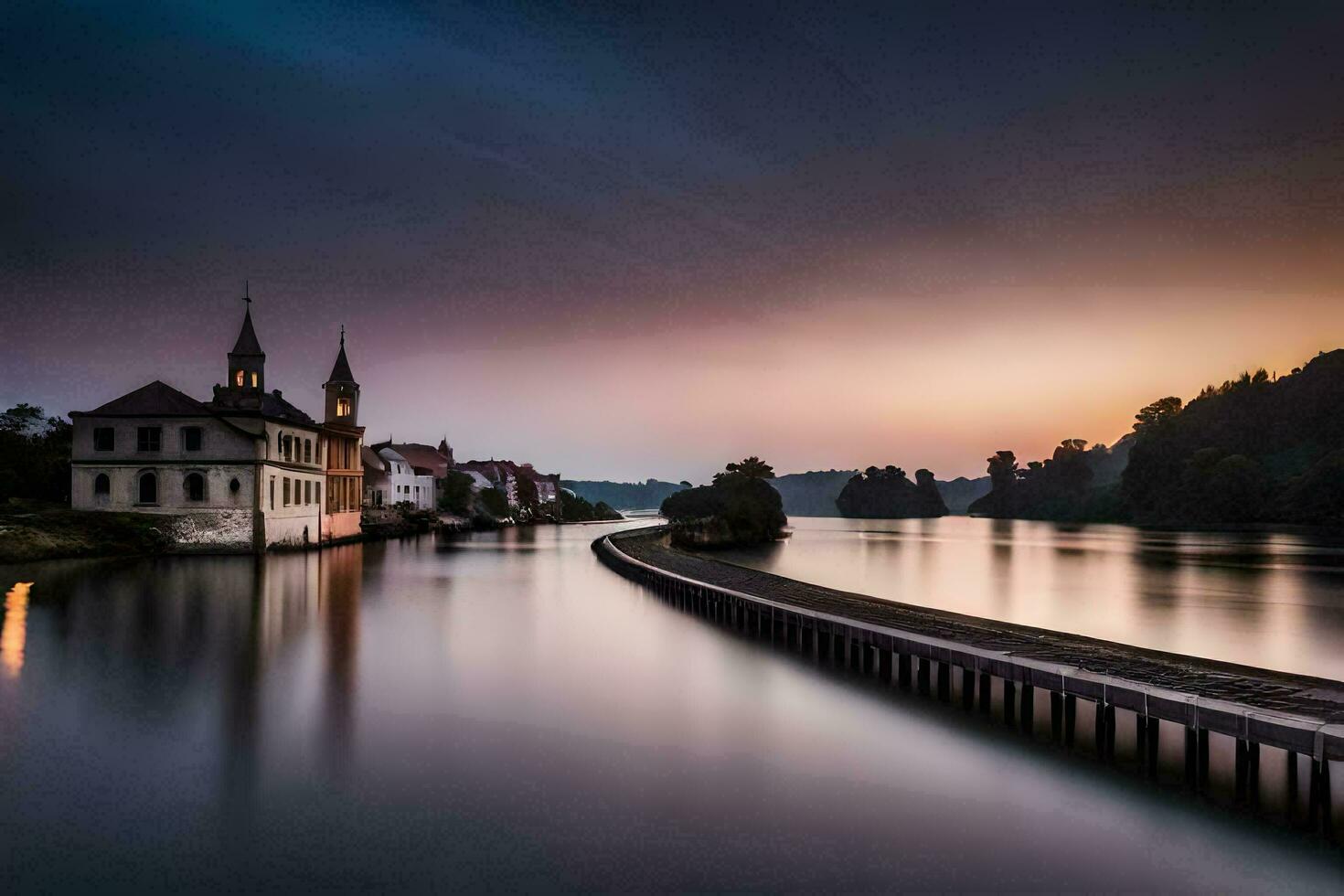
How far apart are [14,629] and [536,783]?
16.2m

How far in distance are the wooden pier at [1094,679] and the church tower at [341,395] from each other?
5923cm

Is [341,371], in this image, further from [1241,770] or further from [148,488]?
[1241,770]

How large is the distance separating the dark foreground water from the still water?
46.2 feet

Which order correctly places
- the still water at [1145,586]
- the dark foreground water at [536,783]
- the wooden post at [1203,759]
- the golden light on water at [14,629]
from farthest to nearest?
1. the still water at [1145,586]
2. the golden light on water at [14,629]
3. the wooden post at [1203,759]
4. the dark foreground water at [536,783]

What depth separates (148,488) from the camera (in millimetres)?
39875

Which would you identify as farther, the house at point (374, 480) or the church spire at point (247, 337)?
the house at point (374, 480)

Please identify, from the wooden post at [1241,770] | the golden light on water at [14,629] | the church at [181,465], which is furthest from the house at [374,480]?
the wooden post at [1241,770]

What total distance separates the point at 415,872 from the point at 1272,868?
794cm

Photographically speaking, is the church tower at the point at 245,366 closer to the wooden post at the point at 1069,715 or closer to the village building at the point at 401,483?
the village building at the point at 401,483

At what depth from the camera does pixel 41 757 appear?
35.4ft

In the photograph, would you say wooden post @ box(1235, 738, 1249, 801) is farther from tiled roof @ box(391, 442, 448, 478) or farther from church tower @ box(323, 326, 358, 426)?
tiled roof @ box(391, 442, 448, 478)

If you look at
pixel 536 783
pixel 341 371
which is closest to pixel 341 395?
pixel 341 371

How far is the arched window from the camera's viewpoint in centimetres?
3978

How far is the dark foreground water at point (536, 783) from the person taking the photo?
26.0 feet
